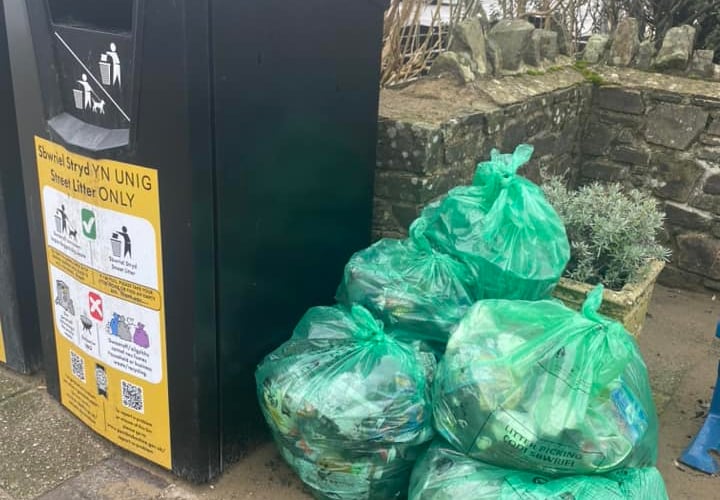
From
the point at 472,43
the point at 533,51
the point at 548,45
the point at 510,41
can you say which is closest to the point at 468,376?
the point at 472,43

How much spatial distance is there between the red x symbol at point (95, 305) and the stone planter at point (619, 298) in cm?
163

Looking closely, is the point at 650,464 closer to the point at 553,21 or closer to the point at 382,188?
the point at 382,188

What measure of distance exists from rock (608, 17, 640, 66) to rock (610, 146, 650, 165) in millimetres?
558

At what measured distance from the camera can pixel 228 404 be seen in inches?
90.0

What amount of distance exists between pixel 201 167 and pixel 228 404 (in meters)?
0.81

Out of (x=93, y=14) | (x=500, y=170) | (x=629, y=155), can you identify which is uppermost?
(x=93, y=14)

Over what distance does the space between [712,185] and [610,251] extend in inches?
50.5

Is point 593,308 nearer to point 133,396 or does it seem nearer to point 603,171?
point 133,396

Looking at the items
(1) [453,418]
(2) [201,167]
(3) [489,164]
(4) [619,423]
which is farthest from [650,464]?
(2) [201,167]

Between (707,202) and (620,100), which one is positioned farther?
(620,100)

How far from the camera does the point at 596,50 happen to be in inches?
166

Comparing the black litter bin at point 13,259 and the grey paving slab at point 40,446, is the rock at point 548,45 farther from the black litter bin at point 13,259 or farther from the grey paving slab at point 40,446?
the grey paving slab at point 40,446

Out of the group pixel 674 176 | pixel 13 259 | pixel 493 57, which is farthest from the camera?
pixel 674 176

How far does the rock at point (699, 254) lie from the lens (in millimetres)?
3816
